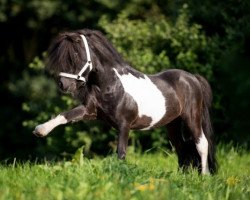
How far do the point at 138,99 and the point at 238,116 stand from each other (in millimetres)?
5799

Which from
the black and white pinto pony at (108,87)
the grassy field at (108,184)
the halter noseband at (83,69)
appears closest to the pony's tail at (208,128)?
the black and white pinto pony at (108,87)

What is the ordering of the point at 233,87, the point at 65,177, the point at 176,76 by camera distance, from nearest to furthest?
the point at 65,177, the point at 176,76, the point at 233,87

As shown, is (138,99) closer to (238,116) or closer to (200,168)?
(200,168)

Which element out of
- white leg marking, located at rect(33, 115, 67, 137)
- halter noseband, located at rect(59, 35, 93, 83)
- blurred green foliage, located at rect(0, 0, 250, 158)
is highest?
halter noseband, located at rect(59, 35, 93, 83)

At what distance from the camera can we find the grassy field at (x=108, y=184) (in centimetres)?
480

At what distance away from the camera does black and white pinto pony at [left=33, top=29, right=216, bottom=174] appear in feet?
20.2

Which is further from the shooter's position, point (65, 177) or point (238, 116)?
point (238, 116)

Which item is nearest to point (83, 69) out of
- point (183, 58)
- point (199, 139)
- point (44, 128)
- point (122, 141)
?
point (44, 128)

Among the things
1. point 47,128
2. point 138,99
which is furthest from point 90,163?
point 138,99

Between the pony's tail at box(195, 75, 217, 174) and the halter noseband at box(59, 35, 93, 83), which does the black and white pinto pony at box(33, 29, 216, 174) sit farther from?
the pony's tail at box(195, 75, 217, 174)

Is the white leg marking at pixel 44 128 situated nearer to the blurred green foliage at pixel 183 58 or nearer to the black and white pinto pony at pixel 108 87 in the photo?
the black and white pinto pony at pixel 108 87

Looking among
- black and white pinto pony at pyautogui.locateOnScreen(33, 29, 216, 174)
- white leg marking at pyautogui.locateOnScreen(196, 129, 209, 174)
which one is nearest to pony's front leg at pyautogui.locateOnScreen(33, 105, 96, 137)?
black and white pinto pony at pyautogui.locateOnScreen(33, 29, 216, 174)

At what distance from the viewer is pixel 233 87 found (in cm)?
1192

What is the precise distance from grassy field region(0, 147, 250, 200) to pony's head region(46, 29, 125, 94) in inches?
28.4
